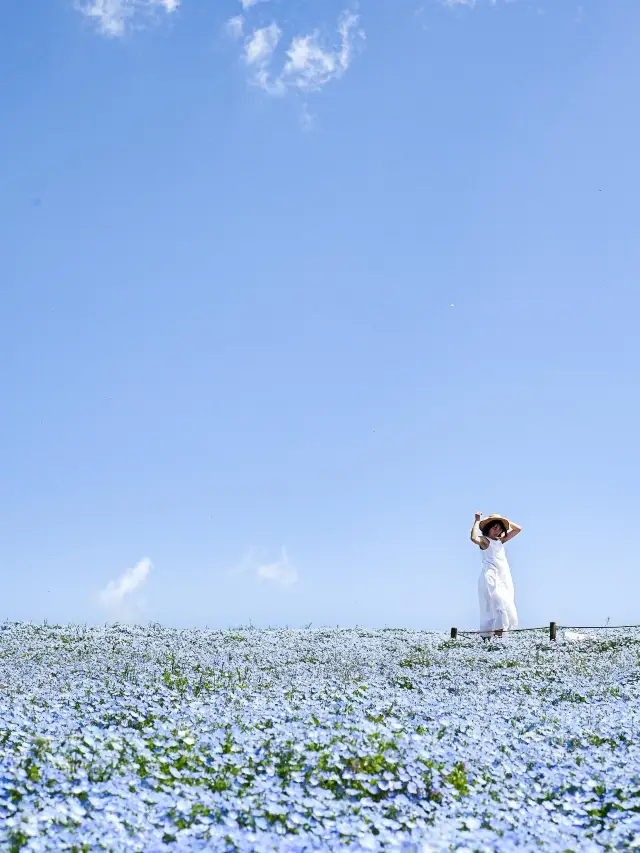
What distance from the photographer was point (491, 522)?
66.6ft

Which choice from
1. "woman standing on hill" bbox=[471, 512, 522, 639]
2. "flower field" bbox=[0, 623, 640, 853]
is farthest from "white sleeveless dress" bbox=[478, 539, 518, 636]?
"flower field" bbox=[0, 623, 640, 853]

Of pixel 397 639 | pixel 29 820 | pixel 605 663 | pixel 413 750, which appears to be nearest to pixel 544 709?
pixel 413 750

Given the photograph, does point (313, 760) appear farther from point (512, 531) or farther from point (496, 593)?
point (512, 531)

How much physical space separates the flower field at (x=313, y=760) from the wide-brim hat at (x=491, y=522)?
273 inches

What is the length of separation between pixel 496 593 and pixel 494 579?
37cm

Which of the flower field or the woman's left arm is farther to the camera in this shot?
the woman's left arm

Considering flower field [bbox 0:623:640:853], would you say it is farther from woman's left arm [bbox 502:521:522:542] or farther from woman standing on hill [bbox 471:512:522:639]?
woman's left arm [bbox 502:521:522:542]

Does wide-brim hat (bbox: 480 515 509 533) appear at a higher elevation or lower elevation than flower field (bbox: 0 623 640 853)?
higher

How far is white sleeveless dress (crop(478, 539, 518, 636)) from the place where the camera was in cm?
1972

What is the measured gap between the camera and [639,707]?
1087cm

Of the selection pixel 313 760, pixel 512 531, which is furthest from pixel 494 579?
pixel 313 760

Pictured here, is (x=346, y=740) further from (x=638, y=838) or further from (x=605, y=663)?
(x=605, y=663)

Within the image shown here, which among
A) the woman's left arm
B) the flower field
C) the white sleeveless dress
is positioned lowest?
the flower field

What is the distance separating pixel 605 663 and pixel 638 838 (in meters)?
10.3
